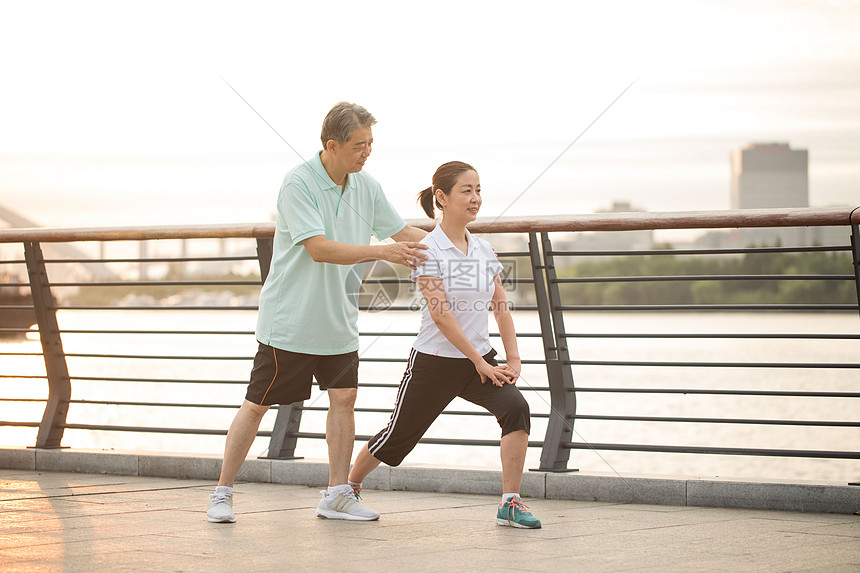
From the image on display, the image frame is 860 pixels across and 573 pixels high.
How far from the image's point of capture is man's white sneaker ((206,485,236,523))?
12.1 ft

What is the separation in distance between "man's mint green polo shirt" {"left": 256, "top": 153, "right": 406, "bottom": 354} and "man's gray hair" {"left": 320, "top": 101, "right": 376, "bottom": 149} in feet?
0.52

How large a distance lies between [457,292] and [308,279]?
595 millimetres

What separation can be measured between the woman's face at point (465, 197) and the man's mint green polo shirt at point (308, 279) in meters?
0.42

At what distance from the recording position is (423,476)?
4688mm

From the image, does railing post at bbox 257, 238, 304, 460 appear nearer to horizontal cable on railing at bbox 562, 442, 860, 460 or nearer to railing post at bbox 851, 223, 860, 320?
horizontal cable on railing at bbox 562, 442, 860, 460

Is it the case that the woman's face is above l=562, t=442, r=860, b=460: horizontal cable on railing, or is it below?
above

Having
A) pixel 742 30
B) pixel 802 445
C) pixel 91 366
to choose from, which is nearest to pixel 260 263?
pixel 802 445

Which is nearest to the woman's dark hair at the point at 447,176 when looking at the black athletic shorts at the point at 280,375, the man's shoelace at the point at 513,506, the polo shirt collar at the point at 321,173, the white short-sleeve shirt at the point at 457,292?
the white short-sleeve shirt at the point at 457,292

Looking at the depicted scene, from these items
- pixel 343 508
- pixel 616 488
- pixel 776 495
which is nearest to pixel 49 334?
pixel 343 508

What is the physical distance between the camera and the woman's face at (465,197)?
3771 millimetres

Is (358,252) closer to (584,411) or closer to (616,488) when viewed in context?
(616,488)

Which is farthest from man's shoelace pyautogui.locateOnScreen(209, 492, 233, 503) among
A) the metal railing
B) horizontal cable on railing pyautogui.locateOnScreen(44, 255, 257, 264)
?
horizontal cable on railing pyautogui.locateOnScreen(44, 255, 257, 264)

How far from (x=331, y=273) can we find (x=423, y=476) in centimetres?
134

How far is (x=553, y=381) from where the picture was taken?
4660 millimetres
